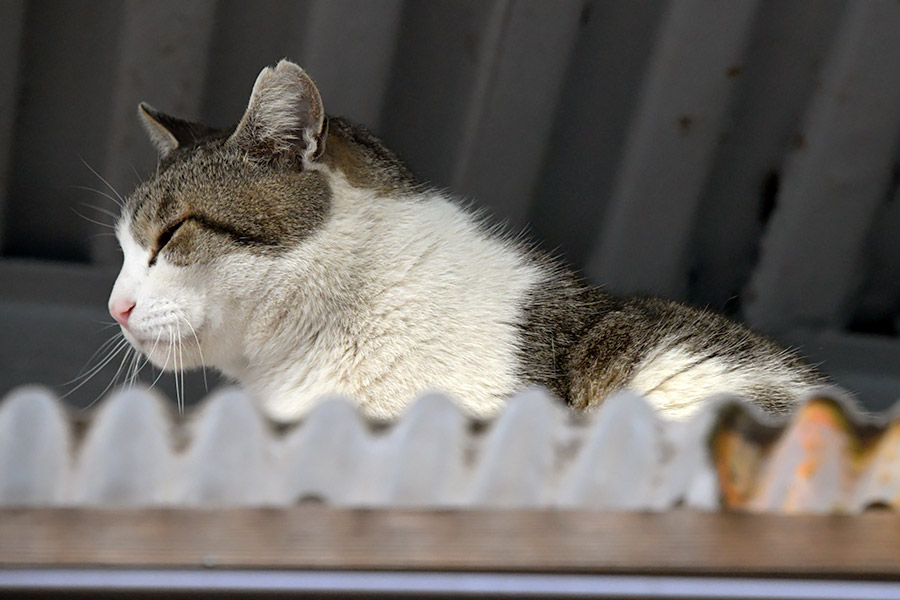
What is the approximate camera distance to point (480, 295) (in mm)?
2002

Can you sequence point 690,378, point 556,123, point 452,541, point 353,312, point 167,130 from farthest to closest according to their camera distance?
point 556,123 < point 167,130 < point 353,312 < point 690,378 < point 452,541

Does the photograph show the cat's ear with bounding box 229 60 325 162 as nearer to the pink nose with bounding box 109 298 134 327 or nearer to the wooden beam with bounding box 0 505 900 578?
the pink nose with bounding box 109 298 134 327

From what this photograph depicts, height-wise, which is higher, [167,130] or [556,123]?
[556,123]

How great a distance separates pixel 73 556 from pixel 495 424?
499 millimetres

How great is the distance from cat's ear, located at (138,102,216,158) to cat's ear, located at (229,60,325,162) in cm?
24

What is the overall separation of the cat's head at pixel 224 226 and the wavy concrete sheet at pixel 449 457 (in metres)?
0.81

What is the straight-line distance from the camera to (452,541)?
1093 mm

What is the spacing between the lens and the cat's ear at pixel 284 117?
190cm

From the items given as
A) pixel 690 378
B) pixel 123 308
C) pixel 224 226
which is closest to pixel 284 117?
pixel 224 226

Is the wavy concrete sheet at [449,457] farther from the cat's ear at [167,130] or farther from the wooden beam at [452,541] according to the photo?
the cat's ear at [167,130]

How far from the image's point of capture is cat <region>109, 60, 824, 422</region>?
187cm

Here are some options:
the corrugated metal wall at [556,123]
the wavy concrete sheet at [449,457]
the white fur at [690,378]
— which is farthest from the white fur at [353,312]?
the wavy concrete sheet at [449,457]

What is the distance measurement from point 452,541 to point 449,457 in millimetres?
103

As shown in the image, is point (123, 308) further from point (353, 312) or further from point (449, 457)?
point (449, 457)
